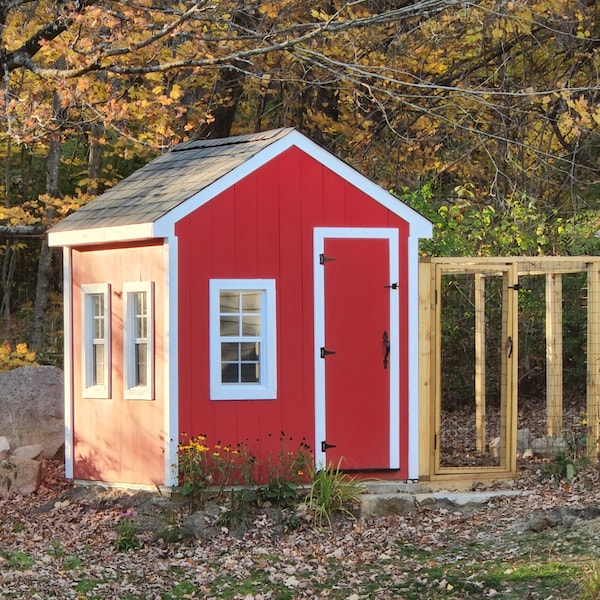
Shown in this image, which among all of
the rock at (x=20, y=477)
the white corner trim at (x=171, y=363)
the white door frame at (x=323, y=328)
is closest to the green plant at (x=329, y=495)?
the white door frame at (x=323, y=328)

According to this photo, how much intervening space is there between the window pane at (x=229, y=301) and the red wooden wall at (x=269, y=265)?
160mm

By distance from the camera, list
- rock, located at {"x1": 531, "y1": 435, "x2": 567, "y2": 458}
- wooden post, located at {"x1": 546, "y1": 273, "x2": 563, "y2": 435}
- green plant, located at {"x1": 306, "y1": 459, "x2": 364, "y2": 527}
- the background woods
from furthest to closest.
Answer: the background woods → wooden post, located at {"x1": 546, "y1": 273, "x2": 563, "y2": 435} → rock, located at {"x1": 531, "y1": 435, "x2": 567, "y2": 458} → green plant, located at {"x1": 306, "y1": 459, "x2": 364, "y2": 527}

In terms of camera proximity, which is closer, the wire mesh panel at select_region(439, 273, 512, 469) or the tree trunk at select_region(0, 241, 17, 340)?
the wire mesh panel at select_region(439, 273, 512, 469)

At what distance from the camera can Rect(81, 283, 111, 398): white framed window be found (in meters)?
11.7

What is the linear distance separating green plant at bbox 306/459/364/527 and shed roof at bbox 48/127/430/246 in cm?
246

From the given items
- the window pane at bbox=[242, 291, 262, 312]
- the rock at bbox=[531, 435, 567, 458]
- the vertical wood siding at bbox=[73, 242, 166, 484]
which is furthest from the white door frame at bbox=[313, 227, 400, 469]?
the rock at bbox=[531, 435, 567, 458]

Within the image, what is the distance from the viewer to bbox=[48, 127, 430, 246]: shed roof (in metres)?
10.8

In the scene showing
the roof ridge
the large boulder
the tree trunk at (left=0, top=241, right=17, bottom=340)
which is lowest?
the large boulder

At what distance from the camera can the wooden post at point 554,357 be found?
12.2 m

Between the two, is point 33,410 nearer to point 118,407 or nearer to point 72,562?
point 118,407

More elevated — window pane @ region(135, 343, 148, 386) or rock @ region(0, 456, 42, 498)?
window pane @ region(135, 343, 148, 386)

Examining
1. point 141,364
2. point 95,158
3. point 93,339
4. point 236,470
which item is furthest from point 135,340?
point 95,158

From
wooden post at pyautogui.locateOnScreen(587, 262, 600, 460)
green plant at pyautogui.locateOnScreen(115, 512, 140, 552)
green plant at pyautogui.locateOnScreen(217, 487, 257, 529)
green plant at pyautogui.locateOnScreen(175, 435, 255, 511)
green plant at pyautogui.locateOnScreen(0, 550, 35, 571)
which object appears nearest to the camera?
green plant at pyautogui.locateOnScreen(0, 550, 35, 571)

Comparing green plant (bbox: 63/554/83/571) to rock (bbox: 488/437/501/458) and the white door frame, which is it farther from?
rock (bbox: 488/437/501/458)
